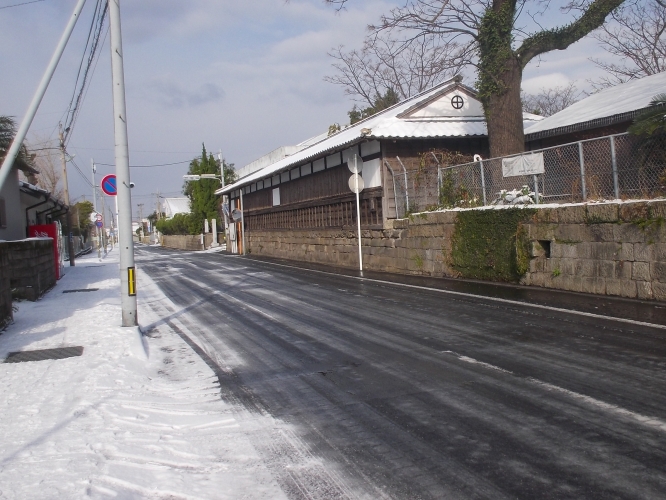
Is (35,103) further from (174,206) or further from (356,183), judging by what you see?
(174,206)

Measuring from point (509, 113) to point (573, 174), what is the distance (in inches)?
208

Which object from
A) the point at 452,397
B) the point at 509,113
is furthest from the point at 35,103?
the point at 509,113

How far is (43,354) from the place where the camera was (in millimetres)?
7895

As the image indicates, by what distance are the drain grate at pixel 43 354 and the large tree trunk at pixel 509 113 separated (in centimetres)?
1272

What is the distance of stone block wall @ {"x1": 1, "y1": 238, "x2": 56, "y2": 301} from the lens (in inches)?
497

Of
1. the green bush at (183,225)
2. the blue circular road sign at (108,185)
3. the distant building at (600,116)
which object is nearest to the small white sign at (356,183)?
the distant building at (600,116)

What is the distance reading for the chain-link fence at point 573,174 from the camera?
1048cm

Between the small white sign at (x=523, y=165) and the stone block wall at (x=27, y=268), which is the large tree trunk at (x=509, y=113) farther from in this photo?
the stone block wall at (x=27, y=268)

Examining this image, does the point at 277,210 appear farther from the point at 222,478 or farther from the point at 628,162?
the point at 222,478

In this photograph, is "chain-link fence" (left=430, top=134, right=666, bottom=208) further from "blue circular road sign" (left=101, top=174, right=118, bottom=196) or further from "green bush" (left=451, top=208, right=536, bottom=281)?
"blue circular road sign" (left=101, top=174, right=118, bottom=196)

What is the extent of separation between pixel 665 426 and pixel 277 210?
1152 inches

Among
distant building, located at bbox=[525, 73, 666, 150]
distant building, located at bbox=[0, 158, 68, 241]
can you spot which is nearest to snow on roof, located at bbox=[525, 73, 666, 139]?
distant building, located at bbox=[525, 73, 666, 150]

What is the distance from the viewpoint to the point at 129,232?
30.9ft

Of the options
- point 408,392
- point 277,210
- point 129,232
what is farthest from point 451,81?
point 408,392
